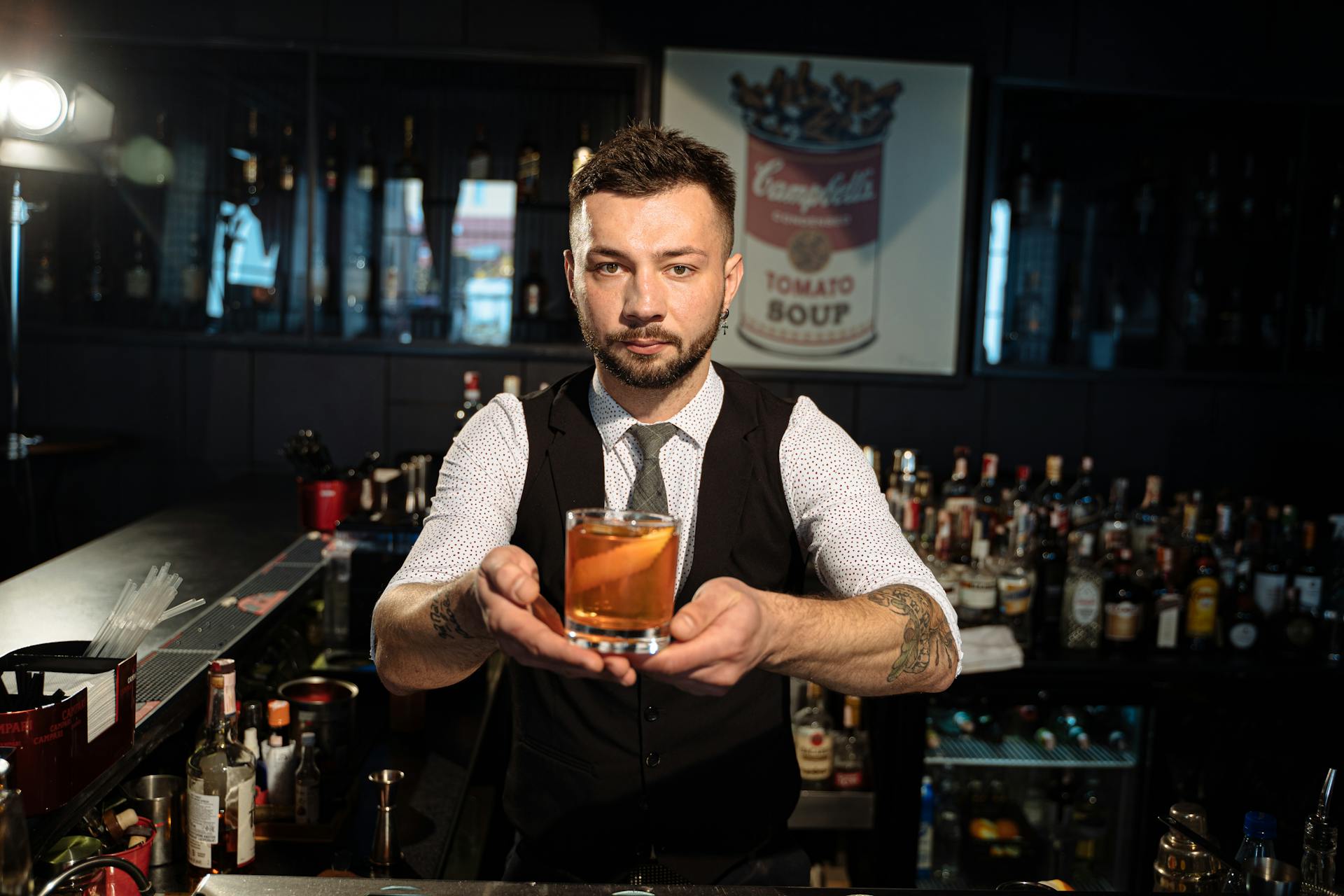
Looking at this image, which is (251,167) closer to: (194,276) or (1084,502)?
(194,276)

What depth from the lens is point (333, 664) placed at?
223cm

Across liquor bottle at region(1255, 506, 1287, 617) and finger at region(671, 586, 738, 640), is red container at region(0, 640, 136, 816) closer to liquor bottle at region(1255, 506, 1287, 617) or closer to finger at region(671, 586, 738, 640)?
finger at region(671, 586, 738, 640)

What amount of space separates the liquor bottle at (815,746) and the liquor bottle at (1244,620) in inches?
45.5

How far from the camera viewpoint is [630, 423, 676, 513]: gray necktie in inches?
57.3

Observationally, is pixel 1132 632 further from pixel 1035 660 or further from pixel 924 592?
pixel 924 592

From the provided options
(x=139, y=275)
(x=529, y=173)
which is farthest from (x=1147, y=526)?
(x=139, y=275)

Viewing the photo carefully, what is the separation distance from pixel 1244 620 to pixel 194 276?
3.62m

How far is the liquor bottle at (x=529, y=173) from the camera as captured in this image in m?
3.86

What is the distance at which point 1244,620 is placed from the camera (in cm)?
291

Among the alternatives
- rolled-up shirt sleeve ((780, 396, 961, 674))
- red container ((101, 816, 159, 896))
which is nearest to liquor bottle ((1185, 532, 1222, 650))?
rolled-up shirt sleeve ((780, 396, 961, 674))

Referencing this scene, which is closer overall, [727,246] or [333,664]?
[727,246]

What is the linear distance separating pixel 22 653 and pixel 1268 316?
4.06 m

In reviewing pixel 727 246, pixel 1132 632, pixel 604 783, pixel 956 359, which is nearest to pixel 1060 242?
pixel 956 359

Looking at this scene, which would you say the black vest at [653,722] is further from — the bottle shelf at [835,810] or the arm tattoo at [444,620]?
the bottle shelf at [835,810]
